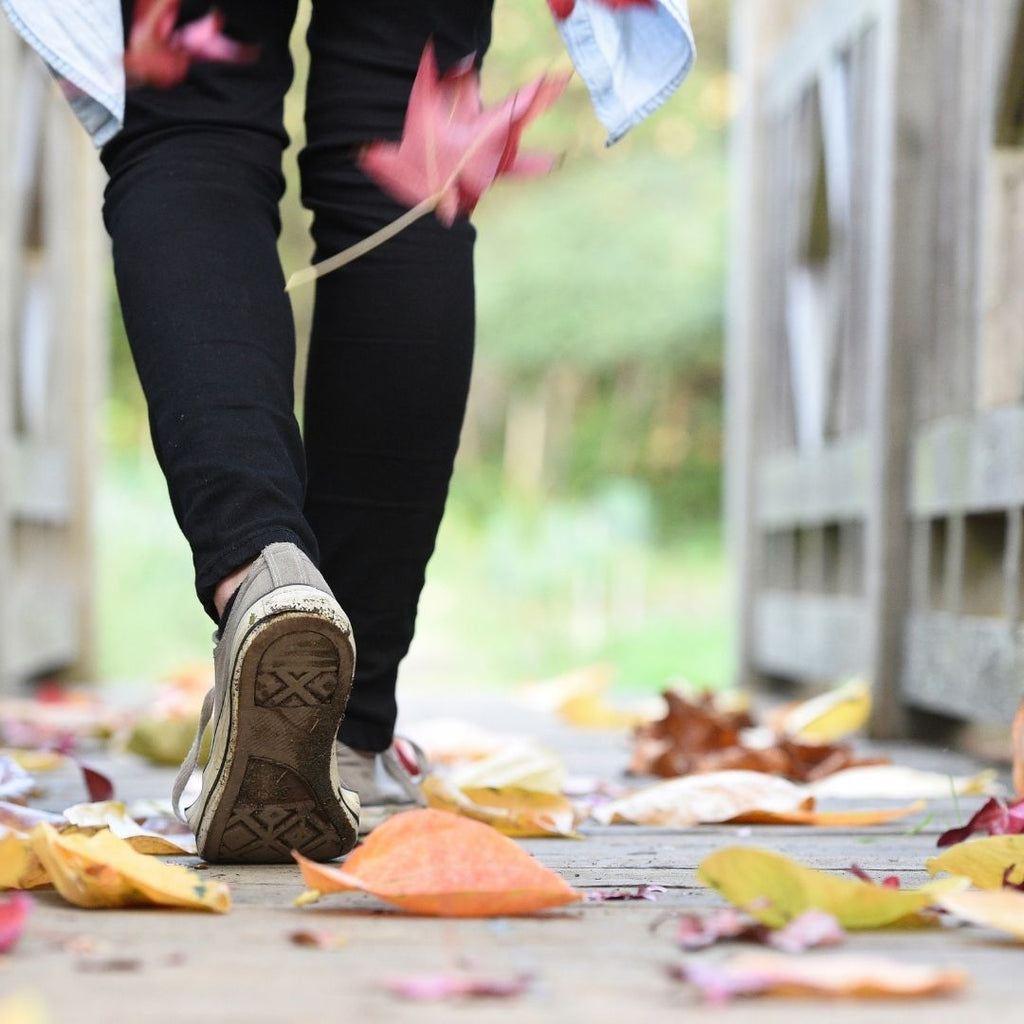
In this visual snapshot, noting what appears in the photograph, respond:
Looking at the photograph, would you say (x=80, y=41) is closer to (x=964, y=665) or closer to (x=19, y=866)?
(x=19, y=866)

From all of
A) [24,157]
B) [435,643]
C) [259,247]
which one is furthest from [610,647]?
[259,247]

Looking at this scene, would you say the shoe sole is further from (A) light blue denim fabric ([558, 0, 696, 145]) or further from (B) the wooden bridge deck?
(A) light blue denim fabric ([558, 0, 696, 145])

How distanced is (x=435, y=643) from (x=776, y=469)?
13.4 ft

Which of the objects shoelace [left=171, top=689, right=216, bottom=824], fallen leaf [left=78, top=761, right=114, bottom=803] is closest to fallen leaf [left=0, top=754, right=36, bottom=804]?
fallen leaf [left=78, top=761, right=114, bottom=803]

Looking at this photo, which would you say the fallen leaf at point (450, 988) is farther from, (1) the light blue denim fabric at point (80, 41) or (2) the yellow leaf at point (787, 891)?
(1) the light blue denim fabric at point (80, 41)

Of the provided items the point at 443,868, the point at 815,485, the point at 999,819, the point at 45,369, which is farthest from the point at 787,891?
the point at 45,369

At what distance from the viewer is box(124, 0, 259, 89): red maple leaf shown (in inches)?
40.6

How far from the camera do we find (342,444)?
1151 mm

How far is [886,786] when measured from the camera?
156 cm

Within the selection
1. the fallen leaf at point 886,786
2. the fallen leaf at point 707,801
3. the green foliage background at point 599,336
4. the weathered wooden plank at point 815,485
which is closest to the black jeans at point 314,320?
the fallen leaf at point 707,801

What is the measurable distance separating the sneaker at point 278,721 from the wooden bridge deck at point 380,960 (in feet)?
0.10

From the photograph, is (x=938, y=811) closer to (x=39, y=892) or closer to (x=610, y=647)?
(x=39, y=892)

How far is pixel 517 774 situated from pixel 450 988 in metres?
0.70

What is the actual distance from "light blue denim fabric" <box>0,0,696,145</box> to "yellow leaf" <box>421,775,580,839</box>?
0.53 metres
